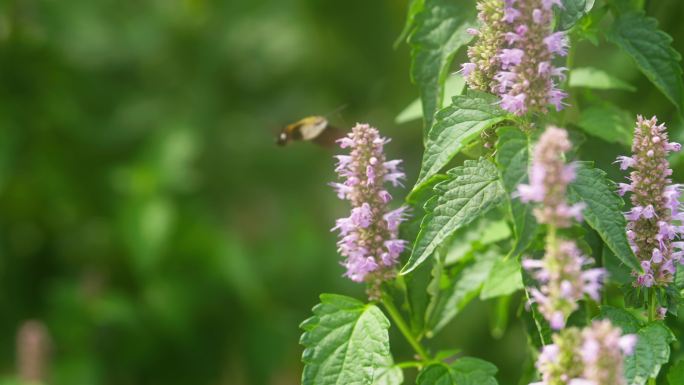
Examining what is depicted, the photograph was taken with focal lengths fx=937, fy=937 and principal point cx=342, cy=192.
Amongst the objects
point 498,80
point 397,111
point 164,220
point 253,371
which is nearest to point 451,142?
point 498,80

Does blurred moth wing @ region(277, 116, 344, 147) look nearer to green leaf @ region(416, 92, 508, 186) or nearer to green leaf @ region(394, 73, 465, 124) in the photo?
green leaf @ region(394, 73, 465, 124)

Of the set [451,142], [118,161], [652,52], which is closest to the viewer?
[451,142]

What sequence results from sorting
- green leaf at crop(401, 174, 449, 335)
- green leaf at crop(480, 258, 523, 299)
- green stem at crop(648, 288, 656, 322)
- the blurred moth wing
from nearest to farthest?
1. green stem at crop(648, 288, 656, 322)
2. green leaf at crop(401, 174, 449, 335)
3. green leaf at crop(480, 258, 523, 299)
4. the blurred moth wing

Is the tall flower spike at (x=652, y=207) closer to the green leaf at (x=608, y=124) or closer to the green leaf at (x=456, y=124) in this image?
the green leaf at (x=456, y=124)

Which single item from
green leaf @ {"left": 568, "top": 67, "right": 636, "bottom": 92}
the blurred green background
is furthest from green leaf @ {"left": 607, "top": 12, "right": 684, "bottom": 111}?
the blurred green background

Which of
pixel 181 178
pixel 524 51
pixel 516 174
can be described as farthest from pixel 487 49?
pixel 181 178

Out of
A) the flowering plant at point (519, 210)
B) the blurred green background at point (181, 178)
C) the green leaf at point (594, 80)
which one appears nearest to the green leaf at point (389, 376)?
the flowering plant at point (519, 210)

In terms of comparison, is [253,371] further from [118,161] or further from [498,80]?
[498,80]
